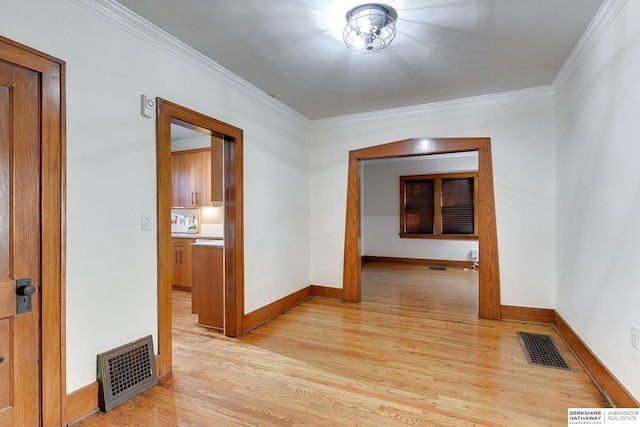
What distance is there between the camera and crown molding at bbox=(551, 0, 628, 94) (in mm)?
2035

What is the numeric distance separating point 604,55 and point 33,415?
4298 millimetres

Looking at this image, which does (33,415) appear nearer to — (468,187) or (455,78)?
(455,78)

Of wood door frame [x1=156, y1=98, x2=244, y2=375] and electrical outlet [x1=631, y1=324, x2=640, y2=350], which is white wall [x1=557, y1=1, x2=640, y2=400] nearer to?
electrical outlet [x1=631, y1=324, x2=640, y2=350]

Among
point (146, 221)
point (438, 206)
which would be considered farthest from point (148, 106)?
point (438, 206)

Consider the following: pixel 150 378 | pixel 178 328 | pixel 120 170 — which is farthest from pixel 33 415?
pixel 178 328

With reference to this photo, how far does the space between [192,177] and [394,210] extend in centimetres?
495

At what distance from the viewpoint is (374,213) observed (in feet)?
27.0

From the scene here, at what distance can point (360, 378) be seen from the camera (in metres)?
2.39

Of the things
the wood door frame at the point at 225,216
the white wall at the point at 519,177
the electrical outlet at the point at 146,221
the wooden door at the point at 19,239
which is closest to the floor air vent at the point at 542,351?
the white wall at the point at 519,177

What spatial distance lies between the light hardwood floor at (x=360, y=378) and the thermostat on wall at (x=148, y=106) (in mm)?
2035

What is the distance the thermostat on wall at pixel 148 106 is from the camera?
2286mm

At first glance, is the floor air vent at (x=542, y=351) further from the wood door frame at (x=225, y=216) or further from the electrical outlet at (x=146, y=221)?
the electrical outlet at (x=146, y=221)

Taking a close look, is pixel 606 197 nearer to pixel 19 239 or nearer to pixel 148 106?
pixel 148 106

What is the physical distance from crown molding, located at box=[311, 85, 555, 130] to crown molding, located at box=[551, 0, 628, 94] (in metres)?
0.30
